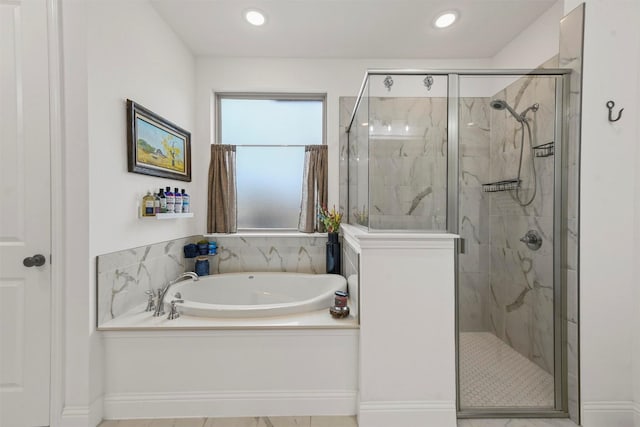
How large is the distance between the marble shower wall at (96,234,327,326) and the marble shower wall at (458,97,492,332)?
1.31 metres

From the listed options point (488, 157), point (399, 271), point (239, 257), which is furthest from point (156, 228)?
point (488, 157)

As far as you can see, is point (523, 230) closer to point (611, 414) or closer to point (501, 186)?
point (501, 186)

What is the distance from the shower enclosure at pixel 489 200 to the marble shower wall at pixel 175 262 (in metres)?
1.04

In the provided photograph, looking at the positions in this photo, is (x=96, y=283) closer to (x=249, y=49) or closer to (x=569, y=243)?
(x=249, y=49)

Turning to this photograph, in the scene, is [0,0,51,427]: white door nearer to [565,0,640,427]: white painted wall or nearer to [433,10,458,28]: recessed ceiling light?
[433,10,458,28]: recessed ceiling light

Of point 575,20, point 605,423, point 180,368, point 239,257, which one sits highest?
point 575,20

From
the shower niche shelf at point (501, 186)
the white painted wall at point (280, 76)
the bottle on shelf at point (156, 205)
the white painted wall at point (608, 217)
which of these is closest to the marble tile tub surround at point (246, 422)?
the bottle on shelf at point (156, 205)

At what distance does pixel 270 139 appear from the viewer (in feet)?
8.89

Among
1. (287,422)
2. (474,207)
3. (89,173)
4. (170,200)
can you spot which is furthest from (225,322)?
(474,207)

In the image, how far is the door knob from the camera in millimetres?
1363

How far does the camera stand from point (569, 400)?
149 cm

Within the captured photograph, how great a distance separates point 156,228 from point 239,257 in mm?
820

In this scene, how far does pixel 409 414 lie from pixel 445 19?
2.67 metres

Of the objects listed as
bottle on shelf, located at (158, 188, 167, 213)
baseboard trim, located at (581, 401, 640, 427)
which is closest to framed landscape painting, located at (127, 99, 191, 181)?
bottle on shelf, located at (158, 188, 167, 213)
